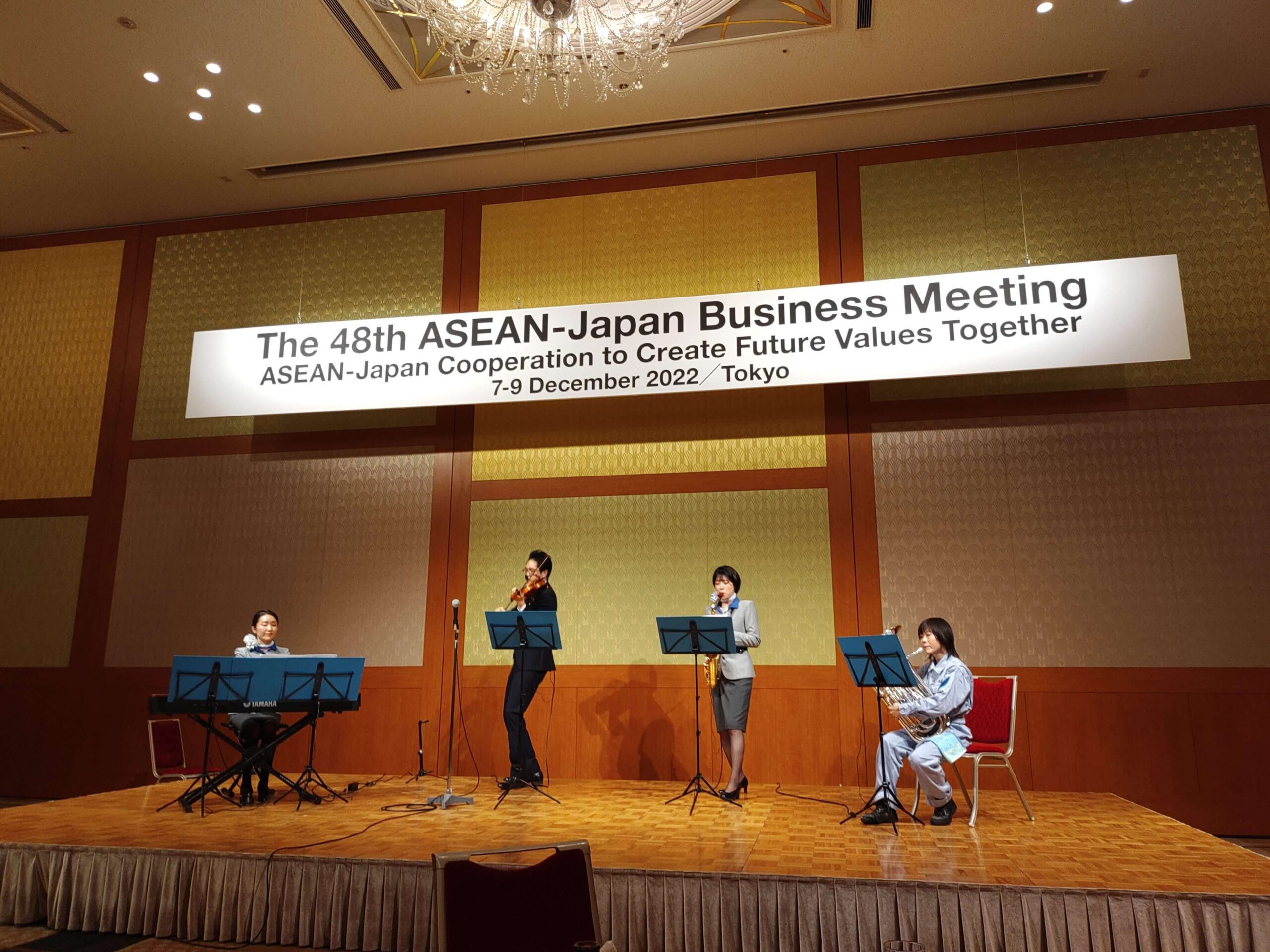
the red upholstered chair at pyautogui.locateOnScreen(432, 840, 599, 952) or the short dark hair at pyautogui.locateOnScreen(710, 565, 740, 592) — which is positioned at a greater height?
the short dark hair at pyautogui.locateOnScreen(710, 565, 740, 592)

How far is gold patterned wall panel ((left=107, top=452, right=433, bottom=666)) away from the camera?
758 centimetres

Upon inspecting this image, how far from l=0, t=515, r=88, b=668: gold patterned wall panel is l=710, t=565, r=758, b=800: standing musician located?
237 inches

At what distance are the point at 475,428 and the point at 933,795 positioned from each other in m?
4.67

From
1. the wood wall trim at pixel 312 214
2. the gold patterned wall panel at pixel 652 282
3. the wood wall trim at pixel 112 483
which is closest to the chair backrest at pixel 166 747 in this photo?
the wood wall trim at pixel 112 483

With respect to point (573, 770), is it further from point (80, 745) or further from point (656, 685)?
point (80, 745)

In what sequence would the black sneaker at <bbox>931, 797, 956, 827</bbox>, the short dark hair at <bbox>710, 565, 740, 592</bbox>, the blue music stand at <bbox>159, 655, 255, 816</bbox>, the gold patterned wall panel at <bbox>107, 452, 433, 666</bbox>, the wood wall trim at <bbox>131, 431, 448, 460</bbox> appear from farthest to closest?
1. the wood wall trim at <bbox>131, 431, 448, 460</bbox>
2. the gold patterned wall panel at <bbox>107, 452, 433, 666</bbox>
3. the short dark hair at <bbox>710, 565, 740, 592</bbox>
4. the blue music stand at <bbox>159, 655, 255, 816</bbox>
5. the black sneaker at <bbox>931, 797, 956, 827</bbox>

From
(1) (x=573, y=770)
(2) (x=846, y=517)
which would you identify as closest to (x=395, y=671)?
(1) (x=573, y=770)

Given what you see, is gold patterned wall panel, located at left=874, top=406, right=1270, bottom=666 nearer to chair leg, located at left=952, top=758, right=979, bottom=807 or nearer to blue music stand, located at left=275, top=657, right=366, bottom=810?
chair leg, located at left=952, top=758, right=979, bottom=807

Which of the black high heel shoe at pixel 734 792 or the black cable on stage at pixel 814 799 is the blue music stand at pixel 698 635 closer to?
the black high heel shoe at pixel 734 792

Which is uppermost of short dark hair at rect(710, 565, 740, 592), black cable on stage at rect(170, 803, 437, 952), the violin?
short dark hair at rect(710, 565, 740, 592)

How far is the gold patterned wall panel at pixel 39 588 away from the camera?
800 centimetres

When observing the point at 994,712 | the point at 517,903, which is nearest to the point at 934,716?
the point at 994,712

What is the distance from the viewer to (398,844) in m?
4.41

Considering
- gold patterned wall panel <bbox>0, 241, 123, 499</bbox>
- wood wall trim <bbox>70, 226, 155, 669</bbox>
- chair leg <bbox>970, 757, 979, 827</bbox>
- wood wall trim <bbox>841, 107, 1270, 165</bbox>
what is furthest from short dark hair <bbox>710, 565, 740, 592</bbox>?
gold patterned wall panel <bbox>0, 241, 123, 499</bbox>
